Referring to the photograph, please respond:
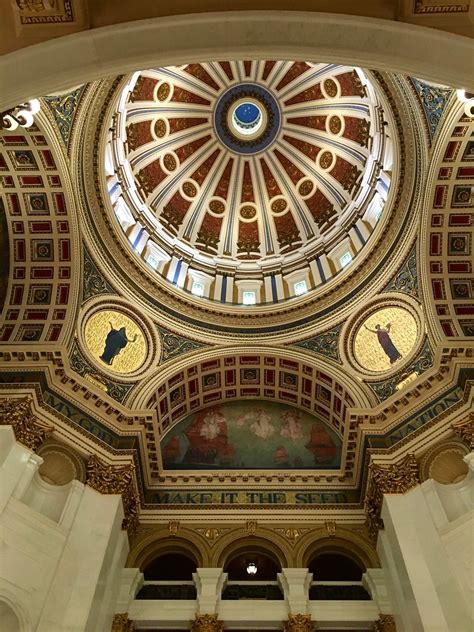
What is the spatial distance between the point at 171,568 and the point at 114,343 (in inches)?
266

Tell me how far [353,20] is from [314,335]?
43.0ft

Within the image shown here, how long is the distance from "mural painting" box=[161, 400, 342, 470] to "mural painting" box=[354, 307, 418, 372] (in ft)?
9.34

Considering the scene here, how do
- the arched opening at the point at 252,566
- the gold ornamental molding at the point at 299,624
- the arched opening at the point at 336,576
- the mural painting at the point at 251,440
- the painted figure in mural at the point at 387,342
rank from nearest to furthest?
the gold ornamental molding at the point at 299,624, the arched opening at the point at 336,576, the arched opening at the point at 252,566, the painted figure in mural at the point at 387,342, the mural painting at the point at 251,440

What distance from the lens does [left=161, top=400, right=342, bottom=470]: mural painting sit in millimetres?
17453

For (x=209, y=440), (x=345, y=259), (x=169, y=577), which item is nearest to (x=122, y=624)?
(x=169, y=577)

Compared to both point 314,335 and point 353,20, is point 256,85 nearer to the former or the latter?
point 314,335

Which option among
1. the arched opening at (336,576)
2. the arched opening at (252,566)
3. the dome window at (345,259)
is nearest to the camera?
the arched opening at (336,576)

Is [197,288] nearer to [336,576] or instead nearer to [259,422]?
[259,422]

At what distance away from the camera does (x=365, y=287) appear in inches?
705

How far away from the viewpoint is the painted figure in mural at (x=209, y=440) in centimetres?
1758

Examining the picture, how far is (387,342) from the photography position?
17.3 m

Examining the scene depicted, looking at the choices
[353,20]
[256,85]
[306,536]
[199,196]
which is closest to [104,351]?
[306,536]

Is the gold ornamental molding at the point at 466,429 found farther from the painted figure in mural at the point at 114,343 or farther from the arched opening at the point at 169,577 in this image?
the painted figure in mural at the point at 114,343

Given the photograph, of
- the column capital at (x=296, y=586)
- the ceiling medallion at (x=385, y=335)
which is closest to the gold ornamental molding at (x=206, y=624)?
the column capital at (x=296, y=586)
